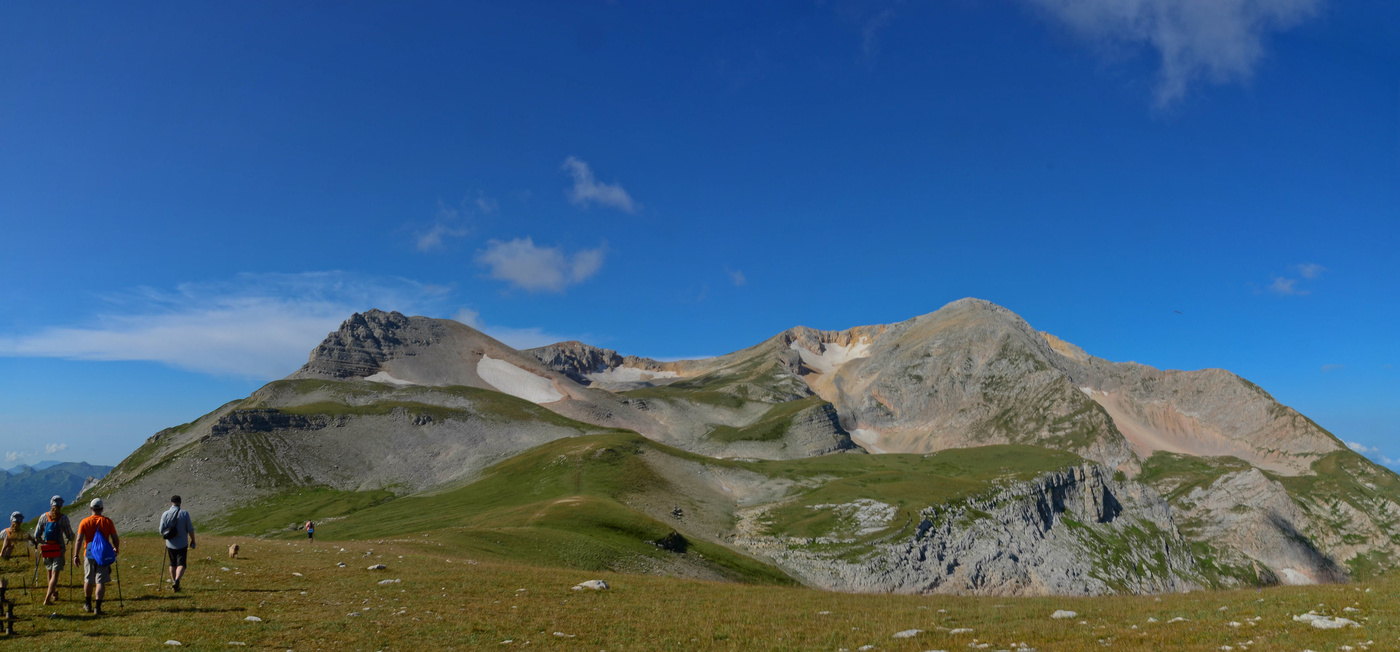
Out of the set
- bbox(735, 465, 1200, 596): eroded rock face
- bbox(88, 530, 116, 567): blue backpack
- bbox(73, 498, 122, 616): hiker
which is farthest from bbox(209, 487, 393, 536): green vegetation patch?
bbox(88, 530, 116, 567): blue backpack

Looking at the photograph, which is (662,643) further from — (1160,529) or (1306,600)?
(1160,529)

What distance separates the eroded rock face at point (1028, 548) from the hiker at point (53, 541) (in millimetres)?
78337

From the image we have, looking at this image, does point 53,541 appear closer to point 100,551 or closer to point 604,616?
point 100,551

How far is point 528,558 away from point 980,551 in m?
81.6

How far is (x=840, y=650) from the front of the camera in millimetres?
20797

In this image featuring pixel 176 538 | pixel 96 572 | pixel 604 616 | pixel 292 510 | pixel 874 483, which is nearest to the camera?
pixel 96 572

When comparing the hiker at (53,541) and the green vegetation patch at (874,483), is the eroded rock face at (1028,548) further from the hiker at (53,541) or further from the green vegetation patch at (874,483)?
the hiker at (53,541)

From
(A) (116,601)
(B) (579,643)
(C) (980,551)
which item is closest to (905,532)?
(C) (980,551)

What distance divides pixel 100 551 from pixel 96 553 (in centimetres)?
11

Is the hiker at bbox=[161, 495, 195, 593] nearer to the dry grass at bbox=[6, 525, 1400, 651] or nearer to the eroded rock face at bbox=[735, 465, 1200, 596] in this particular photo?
the dry grass at bbox=[6, 525, 1400, 651]

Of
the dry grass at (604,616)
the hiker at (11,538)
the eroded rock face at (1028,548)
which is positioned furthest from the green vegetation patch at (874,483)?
the hiker at (11,538)

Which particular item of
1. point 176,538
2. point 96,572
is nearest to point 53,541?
point 96,572

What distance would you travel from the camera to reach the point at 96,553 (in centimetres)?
2216

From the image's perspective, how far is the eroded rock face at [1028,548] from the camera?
97375 millimetres
